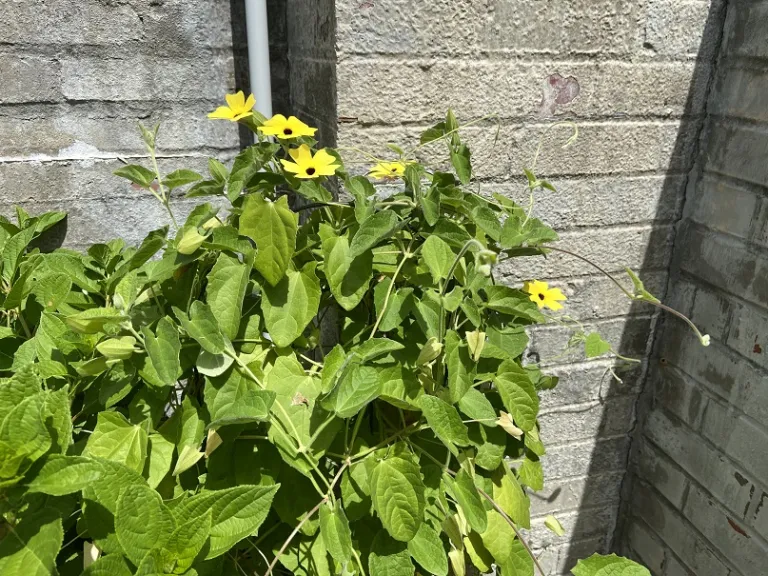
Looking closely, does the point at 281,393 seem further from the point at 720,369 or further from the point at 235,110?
the point at 720,369

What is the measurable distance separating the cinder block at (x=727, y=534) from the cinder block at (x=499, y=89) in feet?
2.91

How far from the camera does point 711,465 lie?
1.39 metres

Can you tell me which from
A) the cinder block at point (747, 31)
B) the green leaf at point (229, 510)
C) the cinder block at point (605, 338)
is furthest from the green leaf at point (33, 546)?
the cinder block at point (747, 31)

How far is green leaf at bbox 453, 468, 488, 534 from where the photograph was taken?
2.48 ft

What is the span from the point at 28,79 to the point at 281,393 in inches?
31.6

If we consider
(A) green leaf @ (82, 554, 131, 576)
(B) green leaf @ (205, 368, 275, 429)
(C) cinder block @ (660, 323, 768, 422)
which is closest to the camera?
(A) green leaf @ (82, 554, 131, 576)

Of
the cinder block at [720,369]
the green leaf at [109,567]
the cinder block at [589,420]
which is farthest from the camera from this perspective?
the cinder block at [589,420]

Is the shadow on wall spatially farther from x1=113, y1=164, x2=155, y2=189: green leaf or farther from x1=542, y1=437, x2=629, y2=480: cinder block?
x1=113, y1=164, x2=155, y2=189: green leaf

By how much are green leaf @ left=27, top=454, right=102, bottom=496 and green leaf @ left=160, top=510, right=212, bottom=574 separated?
10cm

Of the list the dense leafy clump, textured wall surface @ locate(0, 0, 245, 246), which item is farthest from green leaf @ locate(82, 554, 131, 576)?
textured wall surface @ locate(0, 0, 245, 246)

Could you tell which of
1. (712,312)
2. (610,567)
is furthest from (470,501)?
(712,312)

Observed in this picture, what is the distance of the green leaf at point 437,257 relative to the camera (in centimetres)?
79

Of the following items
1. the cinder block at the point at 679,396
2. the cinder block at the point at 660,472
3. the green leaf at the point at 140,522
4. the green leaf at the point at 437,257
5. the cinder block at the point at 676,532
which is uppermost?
the green leaf at the point at 437,257

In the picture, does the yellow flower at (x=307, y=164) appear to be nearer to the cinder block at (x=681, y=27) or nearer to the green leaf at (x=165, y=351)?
the green leaf at (x=165, y=351)
